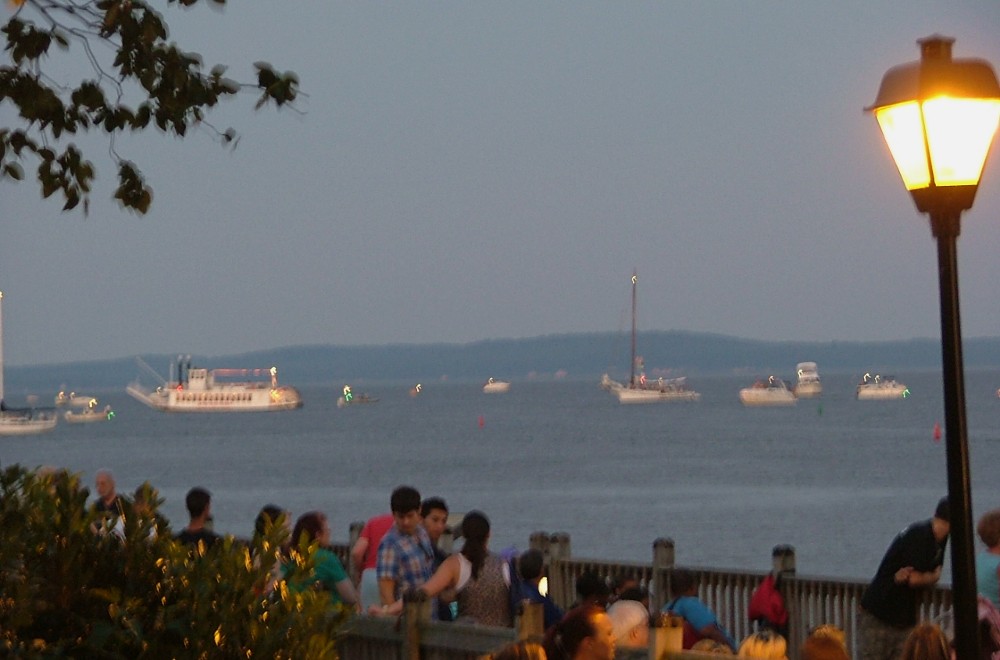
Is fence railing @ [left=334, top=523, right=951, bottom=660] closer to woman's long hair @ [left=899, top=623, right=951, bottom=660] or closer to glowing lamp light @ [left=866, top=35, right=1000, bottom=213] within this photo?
woman's long hair @ [left=899, top=623, right=951, bottom=660]

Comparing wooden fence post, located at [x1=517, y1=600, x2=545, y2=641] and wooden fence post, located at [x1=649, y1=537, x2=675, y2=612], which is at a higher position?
wooden fence post, located at [x1=517, y1=600, x2=545, y2=641]

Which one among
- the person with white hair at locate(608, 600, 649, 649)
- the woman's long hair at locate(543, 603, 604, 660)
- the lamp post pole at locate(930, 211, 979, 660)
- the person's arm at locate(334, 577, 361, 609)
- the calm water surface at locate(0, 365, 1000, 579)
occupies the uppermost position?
the lamp post pole at locate(930, 211, 979, 660)

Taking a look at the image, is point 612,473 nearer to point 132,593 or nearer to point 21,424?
point 132,593

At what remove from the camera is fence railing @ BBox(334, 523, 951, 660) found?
8398 mm

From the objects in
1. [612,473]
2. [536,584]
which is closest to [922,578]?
[536,584]

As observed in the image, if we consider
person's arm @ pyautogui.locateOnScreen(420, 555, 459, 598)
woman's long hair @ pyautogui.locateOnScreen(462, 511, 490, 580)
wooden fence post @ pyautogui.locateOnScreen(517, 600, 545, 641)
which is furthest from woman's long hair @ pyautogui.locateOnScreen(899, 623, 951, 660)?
person's arm @ pyautogui.locateOnScreen(420, 555, 459, 598)

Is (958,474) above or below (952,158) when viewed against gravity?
below

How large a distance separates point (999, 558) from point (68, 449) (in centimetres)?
14289

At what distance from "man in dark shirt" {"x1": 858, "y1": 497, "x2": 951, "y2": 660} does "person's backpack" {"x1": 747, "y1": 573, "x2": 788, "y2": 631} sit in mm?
1093

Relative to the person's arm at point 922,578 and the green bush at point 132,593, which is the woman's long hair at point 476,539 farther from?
the person's arm at point 922,578

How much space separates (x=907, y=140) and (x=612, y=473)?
283ft

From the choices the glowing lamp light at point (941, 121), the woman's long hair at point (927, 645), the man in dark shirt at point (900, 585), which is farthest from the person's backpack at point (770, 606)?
the glowing lamp light at point (941, 121)

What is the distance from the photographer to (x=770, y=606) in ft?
36.6

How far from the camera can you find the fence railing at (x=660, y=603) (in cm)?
840
